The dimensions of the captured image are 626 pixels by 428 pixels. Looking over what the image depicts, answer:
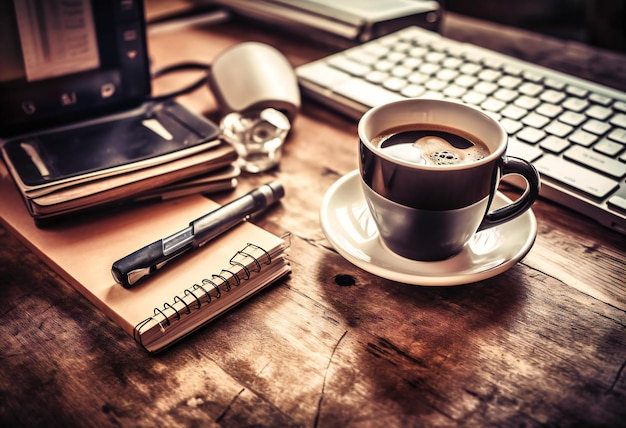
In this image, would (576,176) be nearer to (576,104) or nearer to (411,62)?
(576,104)

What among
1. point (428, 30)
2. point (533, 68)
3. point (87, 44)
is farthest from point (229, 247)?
point (428, 30)

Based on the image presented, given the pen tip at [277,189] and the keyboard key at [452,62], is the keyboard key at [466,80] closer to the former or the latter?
the keyboard key at [452,62]

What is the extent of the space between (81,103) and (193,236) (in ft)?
0.96

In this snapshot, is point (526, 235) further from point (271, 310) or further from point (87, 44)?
point (87, 44)

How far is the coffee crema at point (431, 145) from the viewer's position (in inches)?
19.7

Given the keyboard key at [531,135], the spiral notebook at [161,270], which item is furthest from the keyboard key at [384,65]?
the spiral notebook at [161,270]

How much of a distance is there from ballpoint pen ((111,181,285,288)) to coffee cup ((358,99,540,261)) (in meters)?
0.13

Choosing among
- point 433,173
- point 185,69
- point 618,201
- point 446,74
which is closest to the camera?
point 433,173

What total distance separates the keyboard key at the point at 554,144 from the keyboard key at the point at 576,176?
10 millimetres

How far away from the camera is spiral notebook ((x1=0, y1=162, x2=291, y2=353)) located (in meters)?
0.46

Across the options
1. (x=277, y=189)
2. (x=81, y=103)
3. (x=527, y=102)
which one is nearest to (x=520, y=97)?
(x=527, y=102)

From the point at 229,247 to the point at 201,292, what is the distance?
0.23 ft

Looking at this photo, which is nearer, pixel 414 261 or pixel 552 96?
pixel 414 261

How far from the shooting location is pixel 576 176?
58cm
